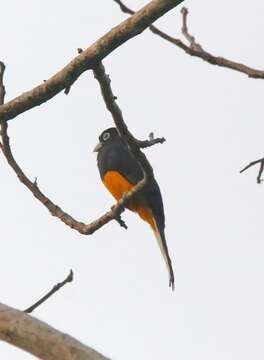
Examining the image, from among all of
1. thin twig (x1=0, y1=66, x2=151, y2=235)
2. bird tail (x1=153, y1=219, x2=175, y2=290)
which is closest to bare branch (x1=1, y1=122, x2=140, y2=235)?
thin twig (x1=0, y1=66, x2=151, y2=235)

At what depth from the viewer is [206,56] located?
3.33 m

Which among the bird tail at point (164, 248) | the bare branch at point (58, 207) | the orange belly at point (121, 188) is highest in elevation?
the bare branch at point (58, 207)

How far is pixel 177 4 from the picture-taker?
307cm

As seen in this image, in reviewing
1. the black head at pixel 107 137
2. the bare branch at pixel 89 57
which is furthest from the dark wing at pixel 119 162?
the bare branch at pixel 89 57

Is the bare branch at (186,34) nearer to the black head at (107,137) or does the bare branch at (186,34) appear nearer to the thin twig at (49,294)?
the thin twig at (49,294)

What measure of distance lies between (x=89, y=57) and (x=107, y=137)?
6.04 meters

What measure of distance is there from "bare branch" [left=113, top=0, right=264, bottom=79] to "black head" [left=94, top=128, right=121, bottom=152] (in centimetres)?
564

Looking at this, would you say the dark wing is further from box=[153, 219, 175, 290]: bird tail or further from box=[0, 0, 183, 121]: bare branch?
box=[0, 0, 183, 121]: bare branch

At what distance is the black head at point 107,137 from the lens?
9135 mm

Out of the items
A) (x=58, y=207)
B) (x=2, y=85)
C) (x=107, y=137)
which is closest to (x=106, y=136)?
(x=107, y=137)

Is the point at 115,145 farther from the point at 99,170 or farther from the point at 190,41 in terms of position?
the point at 190,41

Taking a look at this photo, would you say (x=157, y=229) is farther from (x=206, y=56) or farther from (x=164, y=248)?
(x=206, y=56)

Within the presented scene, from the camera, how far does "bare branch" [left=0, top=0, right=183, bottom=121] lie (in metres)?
3.13

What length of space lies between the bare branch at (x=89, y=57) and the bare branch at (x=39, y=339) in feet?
3.52
